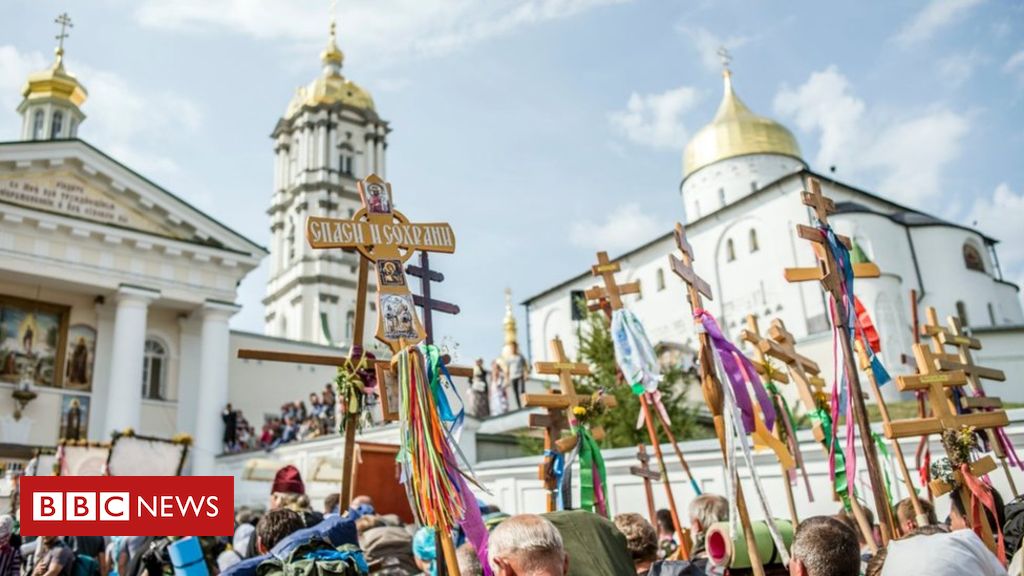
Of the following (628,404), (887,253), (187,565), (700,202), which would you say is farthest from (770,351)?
(700,202)

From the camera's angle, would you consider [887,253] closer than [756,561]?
No

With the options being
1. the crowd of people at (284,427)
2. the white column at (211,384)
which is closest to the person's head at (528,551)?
the crowd of people at (284,427)

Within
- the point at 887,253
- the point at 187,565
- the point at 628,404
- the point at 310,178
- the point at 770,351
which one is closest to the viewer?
the point at 187,565

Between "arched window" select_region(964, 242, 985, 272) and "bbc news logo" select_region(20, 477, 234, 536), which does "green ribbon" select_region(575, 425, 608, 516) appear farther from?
"arched window" select_region(964, 242, 985, 272)

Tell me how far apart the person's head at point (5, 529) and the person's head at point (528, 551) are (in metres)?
3.67

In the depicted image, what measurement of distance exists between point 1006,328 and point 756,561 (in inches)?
1101

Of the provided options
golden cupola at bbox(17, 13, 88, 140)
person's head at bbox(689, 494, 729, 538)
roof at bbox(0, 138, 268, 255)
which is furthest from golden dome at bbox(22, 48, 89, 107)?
person's head at bbox(689, 494, 729, 538)

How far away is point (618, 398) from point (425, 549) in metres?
10.6

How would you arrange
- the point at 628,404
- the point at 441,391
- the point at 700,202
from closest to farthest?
the point at 441,391 → the point at 628,404 → the point at 700,202

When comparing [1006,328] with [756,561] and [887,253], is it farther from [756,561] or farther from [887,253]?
[756,561]

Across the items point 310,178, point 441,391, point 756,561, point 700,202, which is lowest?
point 756,561

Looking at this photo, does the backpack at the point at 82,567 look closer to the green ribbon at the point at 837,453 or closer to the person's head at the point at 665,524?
the person's head at the point at 665,524

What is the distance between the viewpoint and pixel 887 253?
102ft

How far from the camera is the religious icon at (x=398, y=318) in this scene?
16.0 ft
